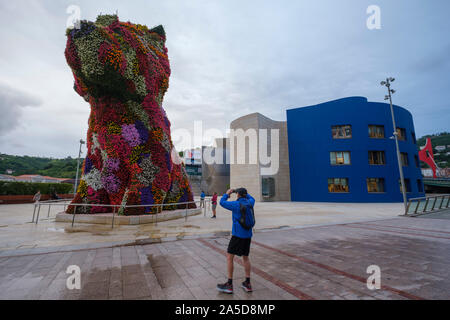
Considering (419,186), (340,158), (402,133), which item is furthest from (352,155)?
(419,186)

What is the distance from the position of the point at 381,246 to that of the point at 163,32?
15.0 metres

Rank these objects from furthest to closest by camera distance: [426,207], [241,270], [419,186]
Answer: [419,186] → [426,207] → [241,270]

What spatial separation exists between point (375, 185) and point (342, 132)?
24.8 feet

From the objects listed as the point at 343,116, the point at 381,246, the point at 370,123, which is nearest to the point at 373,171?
the point at 370,123

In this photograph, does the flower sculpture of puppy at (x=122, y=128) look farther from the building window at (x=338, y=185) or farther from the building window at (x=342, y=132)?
the building window at (x=342, y=132)

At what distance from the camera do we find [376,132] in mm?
26000

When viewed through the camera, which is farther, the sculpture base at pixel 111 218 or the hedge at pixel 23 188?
the hedge at pixel 23 188

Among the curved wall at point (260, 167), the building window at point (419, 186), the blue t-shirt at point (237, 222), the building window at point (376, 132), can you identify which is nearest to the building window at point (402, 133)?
the building window at point (376, 132)

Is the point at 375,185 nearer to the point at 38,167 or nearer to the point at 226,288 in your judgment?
the point at 226,288

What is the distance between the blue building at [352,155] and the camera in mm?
24688

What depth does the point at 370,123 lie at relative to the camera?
25.7 m

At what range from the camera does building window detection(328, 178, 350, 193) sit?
25281mm

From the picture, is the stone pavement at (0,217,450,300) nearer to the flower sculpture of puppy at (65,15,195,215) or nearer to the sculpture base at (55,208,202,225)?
the sculpture base at (55,208,202,225)

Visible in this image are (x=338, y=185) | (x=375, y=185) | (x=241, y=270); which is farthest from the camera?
(x=338, y=185)
